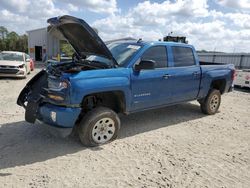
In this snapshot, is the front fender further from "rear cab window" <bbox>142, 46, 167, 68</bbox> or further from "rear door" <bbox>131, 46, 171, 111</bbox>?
"rear cab window" <bbox>142, 46, 167, 68</bbox>

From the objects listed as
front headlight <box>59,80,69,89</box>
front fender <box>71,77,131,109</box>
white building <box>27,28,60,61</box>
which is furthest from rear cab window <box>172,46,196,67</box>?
white building <box>27,28,60,61</box>

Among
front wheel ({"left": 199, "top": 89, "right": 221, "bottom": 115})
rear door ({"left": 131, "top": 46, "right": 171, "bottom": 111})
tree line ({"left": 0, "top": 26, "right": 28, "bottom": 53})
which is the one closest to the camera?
rear door ({"left": 131, "top": 46, "right": 171, "bottom": 111})

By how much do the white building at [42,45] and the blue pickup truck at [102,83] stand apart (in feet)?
97.4

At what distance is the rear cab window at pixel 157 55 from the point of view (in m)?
5.50

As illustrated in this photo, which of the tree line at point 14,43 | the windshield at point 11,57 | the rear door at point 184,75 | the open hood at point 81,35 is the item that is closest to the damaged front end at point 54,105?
the open hood at point 81,35

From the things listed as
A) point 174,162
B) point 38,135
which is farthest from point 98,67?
point 174,162

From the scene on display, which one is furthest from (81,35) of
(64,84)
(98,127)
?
(98,127)

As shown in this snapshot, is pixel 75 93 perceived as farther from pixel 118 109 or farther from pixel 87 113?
pixel 118 109

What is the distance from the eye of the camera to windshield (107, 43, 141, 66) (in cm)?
529

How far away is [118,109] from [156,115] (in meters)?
2.04

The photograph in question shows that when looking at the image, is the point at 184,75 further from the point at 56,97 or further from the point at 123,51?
the point at 56,97

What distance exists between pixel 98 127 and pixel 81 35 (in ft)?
6.06

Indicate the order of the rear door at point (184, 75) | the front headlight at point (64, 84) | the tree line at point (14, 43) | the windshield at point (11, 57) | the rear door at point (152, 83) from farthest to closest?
the tree line at point (14, 43) < the windshield at point (11, 57) < the rear door at point (184, 75) < the rear door at point (152, 83) < the front headlight at point (64, 84)

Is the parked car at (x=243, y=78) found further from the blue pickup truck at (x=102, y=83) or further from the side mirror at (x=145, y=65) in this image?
the side mirror at (x=145, y=65)
